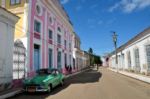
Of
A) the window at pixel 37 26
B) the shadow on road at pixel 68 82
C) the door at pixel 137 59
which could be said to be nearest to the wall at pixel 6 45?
the shadow on road at pixel 68 82

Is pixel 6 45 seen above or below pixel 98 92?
above

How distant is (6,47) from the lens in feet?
47.4

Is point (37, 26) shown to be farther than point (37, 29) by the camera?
Yes

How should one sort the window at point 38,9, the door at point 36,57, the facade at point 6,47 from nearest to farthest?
the facade at point 6,47
the door at point 36,57
the window at point 38,9

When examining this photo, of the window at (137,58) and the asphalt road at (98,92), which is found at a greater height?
the window at (137,58)

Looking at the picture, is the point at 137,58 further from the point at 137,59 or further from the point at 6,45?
the point at 6,45

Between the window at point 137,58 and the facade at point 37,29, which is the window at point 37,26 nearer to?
the facade at point 37,29

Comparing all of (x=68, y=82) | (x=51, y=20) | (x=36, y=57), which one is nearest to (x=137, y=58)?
(x=51, y=20)

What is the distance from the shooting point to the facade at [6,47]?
1394 cm

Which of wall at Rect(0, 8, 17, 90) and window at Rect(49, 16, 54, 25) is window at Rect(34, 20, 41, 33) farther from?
wall at Rect(0, 8, 17, 90)

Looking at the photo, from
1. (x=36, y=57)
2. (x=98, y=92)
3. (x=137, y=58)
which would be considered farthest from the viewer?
(x=137, y=58)

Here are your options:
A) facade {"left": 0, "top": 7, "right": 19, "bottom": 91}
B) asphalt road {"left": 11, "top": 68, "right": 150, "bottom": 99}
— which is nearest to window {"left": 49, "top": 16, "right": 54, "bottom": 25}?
facade {"left": 0, "top": 7, "right": 19, "bottom": 91}

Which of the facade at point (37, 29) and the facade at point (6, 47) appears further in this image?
the facade at point (37, 29)

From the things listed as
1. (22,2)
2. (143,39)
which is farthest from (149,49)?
(22,2)
